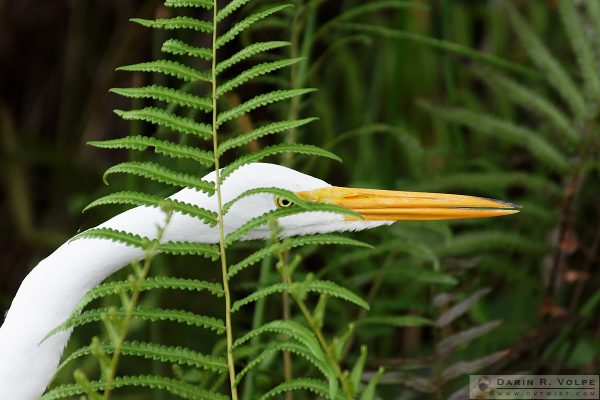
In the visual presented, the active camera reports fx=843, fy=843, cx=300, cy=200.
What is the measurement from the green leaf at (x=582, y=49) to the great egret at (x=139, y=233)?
645 millimetres

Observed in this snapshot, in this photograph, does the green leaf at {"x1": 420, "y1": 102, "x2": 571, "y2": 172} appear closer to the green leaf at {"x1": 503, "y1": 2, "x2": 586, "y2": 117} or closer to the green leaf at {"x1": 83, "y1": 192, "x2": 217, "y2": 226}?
the green leaf at {"x1": 503, "y1": 2, "x2": 586, "y2": 117}

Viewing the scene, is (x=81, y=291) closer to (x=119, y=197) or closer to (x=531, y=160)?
(x=119, y=197)

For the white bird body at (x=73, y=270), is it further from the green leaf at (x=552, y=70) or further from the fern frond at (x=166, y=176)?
the green leaf at (x=552, y=70)

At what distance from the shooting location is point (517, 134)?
6.39 feet

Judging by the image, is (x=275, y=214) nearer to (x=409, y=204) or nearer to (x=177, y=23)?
(x=177, y=23)

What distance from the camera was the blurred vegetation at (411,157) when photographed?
1.76m

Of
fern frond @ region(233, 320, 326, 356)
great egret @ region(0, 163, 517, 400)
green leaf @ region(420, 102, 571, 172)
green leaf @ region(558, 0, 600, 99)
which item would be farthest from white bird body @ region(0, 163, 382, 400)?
green leaf @ region(558, 0, 600, 99)

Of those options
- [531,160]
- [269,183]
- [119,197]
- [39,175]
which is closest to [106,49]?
[39,175]

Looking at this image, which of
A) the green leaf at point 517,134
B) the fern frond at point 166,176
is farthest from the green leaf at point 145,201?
the green leaf at point 517,134

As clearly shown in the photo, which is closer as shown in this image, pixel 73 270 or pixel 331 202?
pixel 73 270

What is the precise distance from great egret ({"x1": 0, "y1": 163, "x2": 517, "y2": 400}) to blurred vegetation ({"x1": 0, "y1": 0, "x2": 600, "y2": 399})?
0.66 ft

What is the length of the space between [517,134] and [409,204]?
0.65 metres

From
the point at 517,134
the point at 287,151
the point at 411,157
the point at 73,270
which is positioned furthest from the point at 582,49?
the point at 73,270

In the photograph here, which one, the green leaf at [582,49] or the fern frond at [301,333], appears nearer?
the fern frond at [301,333]
